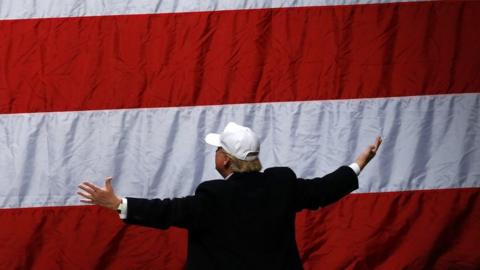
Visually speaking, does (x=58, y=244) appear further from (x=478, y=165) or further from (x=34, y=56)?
(x=478, y=165)

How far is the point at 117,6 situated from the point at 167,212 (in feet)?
4.24

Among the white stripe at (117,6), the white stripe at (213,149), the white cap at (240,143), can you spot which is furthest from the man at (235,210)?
the white stripe at (117,6)

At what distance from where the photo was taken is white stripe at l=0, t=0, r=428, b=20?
3.36 meters

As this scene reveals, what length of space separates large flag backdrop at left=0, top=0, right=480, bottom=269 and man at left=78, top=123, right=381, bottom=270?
2.90 ft

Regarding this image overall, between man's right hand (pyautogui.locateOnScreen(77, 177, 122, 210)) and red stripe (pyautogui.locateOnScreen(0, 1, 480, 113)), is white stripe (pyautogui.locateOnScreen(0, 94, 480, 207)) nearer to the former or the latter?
red stripe (pyautogui.locateOnScreen(0, 1, 480, 113))

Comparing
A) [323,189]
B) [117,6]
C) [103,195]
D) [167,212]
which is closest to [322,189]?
[323,189]

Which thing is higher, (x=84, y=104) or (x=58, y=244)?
(x=84, y=104)

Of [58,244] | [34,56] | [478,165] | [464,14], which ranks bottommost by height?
[58,244]

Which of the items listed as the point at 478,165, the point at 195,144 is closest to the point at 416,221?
the point at 478,165

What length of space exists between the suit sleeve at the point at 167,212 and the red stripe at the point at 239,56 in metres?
1.07

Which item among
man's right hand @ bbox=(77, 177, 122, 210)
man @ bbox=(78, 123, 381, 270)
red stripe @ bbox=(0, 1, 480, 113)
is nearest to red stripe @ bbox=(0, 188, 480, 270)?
red stripe @ bbox=(0, 1, 480, 113)

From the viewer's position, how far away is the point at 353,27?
134 inches

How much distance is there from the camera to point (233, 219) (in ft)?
7.81

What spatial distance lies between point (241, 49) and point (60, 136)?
2.54 ft
